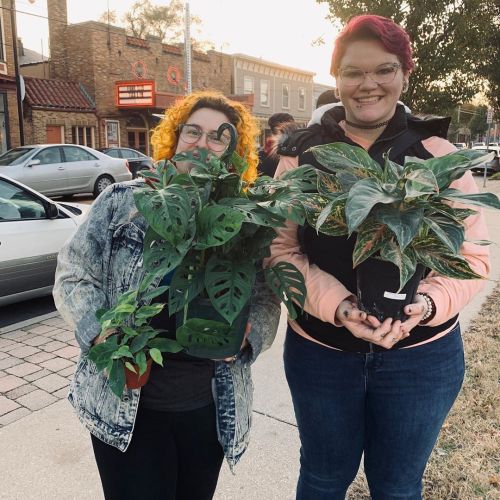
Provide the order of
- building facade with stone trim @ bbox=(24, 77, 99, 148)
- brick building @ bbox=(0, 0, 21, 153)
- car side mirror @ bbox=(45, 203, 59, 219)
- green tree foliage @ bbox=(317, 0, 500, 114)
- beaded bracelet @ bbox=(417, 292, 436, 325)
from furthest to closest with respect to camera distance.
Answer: building facade with stone trim @ bbox=(24, 77, 99, 148)
brick building @ bbox=(0, 0, 21, 153)
green tree foliage @ bbox=(317, 0, 500, 114)
car side mirror @ bbox=(45, 203, 59, 219)
beaded bracelet @ bbox=(417, 292, 436, 325)

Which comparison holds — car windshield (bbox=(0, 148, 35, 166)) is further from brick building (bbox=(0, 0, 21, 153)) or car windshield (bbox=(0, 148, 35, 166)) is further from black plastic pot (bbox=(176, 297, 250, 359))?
black plastic pot (bbox=(176, 297, 250, 359))

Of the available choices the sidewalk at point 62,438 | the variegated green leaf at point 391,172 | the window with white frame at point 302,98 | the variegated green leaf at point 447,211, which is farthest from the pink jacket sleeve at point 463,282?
the window with white frame at point 302,98

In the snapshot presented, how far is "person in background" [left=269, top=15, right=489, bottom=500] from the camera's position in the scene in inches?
63.2

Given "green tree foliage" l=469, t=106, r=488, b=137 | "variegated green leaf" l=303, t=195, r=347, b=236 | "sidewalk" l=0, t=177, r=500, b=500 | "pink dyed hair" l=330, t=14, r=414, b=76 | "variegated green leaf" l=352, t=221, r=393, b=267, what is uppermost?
"green tree foliage" l=469, t=106, r=488, b=137

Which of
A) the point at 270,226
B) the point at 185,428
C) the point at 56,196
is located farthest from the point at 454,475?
the point at 56,196

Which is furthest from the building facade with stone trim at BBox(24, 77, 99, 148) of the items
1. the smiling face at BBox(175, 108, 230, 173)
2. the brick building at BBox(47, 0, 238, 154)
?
the smiling face at BBox(175, 108, 230, 173)

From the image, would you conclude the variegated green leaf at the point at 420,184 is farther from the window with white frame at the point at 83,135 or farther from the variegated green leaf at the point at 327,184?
the window with white frame at the point at 83,135

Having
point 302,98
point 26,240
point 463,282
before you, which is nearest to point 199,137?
point 463,282

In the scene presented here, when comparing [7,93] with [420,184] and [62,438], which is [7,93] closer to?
[62,438]

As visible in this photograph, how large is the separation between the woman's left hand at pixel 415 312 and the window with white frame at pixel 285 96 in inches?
1391

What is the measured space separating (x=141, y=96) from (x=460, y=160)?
73.4 ft

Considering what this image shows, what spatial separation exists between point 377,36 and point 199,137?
685mm

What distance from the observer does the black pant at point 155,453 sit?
1.63m

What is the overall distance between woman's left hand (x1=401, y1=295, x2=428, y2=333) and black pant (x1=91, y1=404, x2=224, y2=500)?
0.71 m
